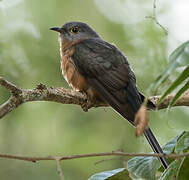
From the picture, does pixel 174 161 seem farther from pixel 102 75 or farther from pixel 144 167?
pixel 102 75

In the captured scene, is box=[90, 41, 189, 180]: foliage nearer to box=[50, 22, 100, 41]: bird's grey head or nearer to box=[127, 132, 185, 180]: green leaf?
box=[127, 132, 185, 180]: green leaf

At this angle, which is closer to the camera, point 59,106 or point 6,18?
point 59,106

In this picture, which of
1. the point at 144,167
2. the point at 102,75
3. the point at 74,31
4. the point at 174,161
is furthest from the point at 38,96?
the point at 74,31

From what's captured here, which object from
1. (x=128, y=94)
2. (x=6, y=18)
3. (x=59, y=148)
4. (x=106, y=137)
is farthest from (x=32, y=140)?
(x=128, y=94)

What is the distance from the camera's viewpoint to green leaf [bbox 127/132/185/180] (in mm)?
2367

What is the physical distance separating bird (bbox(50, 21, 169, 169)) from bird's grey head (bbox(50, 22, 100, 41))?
24cm

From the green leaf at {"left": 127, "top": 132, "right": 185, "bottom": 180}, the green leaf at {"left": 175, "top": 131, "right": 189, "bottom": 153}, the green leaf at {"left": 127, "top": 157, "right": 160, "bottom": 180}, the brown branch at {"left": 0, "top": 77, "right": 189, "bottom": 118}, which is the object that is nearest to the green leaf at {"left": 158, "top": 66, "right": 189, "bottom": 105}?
the green leaf at {"left": 175, "top": 131, "right": 189, "bottom": 153}

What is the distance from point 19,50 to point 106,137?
207 centimetres

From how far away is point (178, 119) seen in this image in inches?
254

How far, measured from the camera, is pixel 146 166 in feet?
7.93

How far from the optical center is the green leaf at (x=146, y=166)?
2.37 m

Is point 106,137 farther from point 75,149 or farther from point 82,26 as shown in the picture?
point 82,26

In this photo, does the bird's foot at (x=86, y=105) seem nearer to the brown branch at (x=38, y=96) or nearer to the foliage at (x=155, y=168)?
the brown branch at (x=38, y=96)

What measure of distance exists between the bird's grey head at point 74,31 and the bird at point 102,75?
0.78ft
